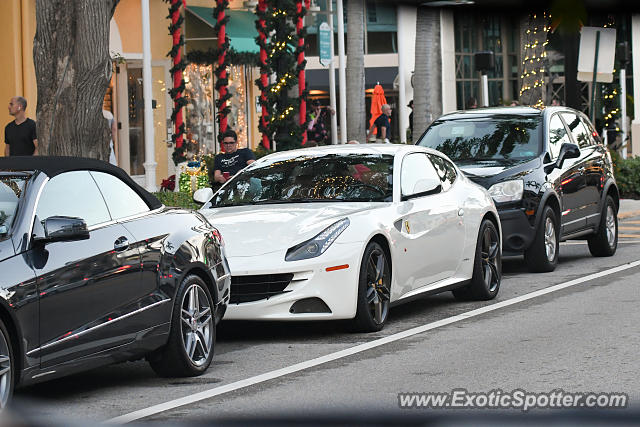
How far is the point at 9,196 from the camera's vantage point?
6562 millimetres

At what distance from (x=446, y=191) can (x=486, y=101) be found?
10287mm

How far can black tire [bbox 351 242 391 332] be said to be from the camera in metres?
8.91

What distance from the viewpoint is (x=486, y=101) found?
813 inches

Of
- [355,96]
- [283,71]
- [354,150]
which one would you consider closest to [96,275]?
[354,150]

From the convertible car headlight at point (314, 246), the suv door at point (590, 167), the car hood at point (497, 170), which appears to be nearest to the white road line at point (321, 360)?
the convertible car headlight at point (314, 246)

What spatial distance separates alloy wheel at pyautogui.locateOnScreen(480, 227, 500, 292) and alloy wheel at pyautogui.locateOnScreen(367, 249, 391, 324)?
197cm

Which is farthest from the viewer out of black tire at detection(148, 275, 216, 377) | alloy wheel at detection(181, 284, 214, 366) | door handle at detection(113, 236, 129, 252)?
alloy wheel at detection(181, 284, 214, 366)

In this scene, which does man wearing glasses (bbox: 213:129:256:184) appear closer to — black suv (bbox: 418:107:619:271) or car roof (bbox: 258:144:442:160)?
black suv (bbox: 418:107:619:271)

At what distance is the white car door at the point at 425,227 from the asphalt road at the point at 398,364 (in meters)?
0.41

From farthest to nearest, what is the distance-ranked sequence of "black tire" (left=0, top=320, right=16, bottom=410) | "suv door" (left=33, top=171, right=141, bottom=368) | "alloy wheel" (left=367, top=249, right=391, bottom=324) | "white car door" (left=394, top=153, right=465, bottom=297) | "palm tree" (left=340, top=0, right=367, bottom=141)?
1. "palm tree" (left=340, top=0, right=367, bottom=141)
2. "white car door" (left=394, top=153, right=465, bottom=297)
3. "alloy wheel" (left=367, top=249, right=391, bottom=324)
4. "suv door" (left=33, top=171, right=141, bottom=368)
5. "black tire" (left=0, top=320, right=16, bottom=410)

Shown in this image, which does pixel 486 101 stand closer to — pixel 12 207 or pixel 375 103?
pixel 375 103

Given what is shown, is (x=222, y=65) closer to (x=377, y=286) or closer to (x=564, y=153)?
(x=564, y=153)

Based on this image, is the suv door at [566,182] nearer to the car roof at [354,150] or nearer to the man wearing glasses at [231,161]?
the car roof at [354,150]

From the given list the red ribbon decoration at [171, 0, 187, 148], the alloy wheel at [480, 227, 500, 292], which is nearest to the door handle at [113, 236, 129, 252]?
the alloy wheel at [480, 227, 500, 292]
